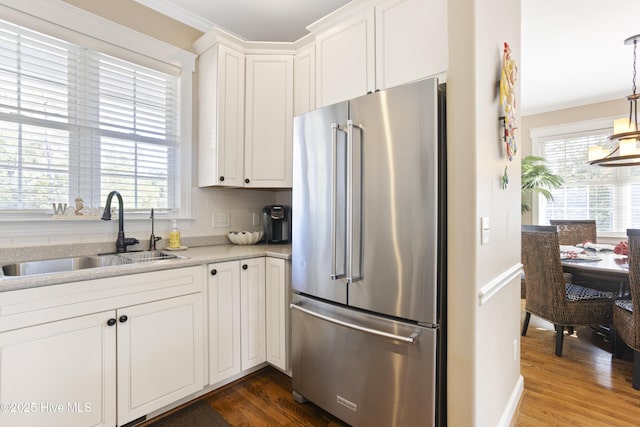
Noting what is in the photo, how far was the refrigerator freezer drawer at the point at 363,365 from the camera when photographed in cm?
142

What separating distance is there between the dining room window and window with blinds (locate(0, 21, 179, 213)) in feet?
18.6

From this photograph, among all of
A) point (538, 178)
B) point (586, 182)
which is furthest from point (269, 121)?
point (586, 182)

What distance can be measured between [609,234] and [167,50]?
6120mm

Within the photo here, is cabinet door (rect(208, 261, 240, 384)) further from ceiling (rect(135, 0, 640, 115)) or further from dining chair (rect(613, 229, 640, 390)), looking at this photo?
dining chair (rect(613, 229, 640, 390))

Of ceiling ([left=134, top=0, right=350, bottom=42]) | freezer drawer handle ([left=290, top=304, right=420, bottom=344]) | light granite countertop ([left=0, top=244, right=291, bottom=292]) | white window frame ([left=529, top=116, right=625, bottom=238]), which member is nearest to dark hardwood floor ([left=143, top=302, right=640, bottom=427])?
freezer drawer handle ([left=290, top=304, right=420, bottom=344])

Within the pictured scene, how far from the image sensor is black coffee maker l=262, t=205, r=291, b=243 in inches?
108

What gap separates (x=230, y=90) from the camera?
248cm

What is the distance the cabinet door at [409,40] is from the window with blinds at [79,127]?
168 centimetres

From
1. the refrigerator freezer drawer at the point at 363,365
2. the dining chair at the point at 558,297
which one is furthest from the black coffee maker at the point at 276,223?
the dining chair at the point at 558,297

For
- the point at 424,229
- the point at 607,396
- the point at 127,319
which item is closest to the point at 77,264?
the point at 127,319

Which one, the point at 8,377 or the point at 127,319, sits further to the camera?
the point at 127,319

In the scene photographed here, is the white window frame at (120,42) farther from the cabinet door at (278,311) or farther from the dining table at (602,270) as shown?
the dining table at (602,270)

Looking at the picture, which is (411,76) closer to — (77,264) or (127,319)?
(127,319)

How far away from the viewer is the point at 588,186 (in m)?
4.90
